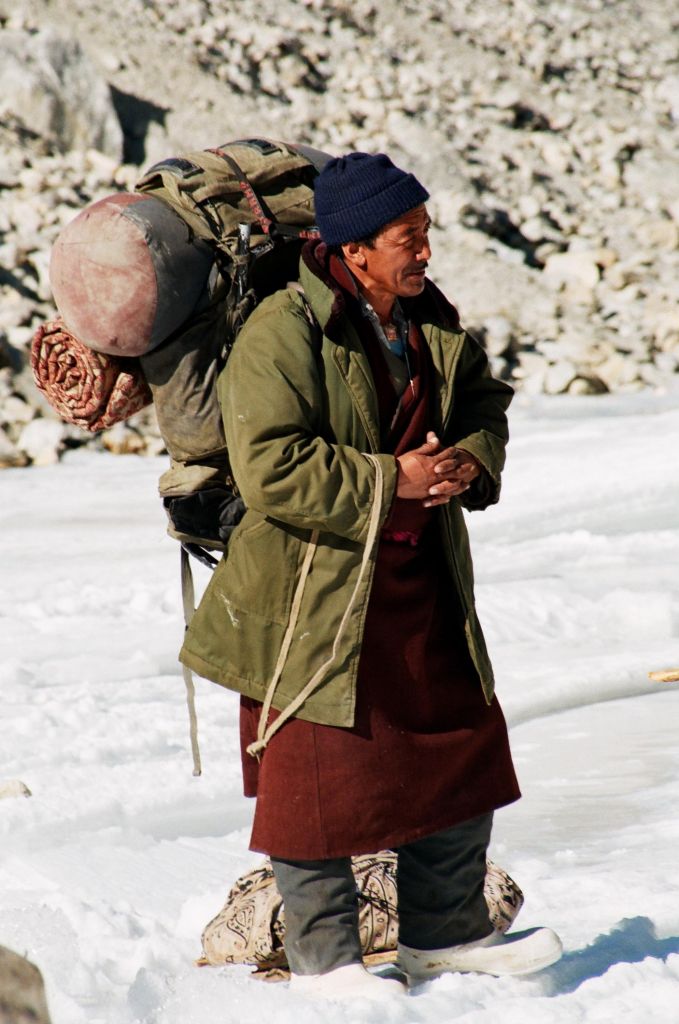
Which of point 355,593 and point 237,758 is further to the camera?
point 237,758

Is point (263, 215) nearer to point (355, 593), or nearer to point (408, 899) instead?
point (355, 593)

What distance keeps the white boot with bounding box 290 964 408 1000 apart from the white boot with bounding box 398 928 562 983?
0.14 m

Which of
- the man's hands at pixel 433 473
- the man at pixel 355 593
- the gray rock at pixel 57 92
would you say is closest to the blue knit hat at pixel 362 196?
the man at pixel 355 593

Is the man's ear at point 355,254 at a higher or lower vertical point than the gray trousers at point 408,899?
higher

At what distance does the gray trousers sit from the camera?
2.46 meters

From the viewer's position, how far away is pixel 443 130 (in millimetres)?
13469

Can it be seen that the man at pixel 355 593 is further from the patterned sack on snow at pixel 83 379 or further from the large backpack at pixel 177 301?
the patterned sack on snow at pixel 83 379

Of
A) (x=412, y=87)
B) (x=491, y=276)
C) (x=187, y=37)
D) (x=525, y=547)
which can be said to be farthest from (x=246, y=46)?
(x=525, y=547)

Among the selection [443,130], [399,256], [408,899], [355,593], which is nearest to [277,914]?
[408,899]

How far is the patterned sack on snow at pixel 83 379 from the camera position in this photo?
2.60 meters

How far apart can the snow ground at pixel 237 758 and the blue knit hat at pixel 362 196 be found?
1.29 metres

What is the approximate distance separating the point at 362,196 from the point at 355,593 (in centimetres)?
66

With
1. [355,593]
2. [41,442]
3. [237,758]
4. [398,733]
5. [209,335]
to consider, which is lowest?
[41,442]

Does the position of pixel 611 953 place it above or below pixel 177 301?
below
